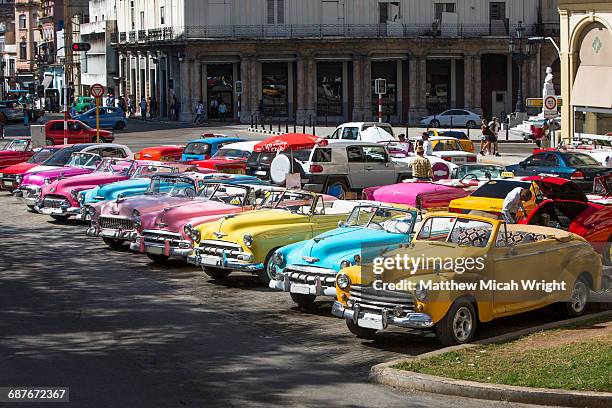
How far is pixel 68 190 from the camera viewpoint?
2661 centimetres

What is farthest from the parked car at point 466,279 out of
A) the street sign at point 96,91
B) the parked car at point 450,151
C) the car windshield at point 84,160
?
the street sign at point 96,91

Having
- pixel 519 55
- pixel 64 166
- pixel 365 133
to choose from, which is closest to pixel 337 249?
pixel 64 166

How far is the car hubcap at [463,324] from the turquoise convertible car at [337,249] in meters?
1.45

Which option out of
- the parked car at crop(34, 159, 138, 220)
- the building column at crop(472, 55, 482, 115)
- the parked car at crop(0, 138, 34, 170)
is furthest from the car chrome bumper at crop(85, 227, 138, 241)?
the building column at crop(472, 55, 482, 115)

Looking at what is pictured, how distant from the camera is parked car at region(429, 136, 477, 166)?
36.8 meters

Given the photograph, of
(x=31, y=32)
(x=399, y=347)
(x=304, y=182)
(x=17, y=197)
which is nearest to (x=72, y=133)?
(x=17, y=197)

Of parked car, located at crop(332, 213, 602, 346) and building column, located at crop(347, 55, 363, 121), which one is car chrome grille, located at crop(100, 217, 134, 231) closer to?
parked car, located at crop(332, 213, 602, 346)

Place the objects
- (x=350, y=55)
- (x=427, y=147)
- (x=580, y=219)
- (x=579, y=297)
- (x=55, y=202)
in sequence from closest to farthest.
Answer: (x=579, y=297) → (x=580, y=219) → (x=55, y=202) → (x=427, y=147) → (x=350, y=55)

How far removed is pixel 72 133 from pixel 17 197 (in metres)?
21.2

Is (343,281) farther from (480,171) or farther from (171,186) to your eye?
(480,171)

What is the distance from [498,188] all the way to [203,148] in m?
15.0

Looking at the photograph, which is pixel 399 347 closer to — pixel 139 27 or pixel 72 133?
pixel 72 133

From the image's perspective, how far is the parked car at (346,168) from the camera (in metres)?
30.7

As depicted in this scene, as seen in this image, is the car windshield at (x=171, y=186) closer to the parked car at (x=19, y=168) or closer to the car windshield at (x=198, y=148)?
the parked car at (x=19, y=168)
